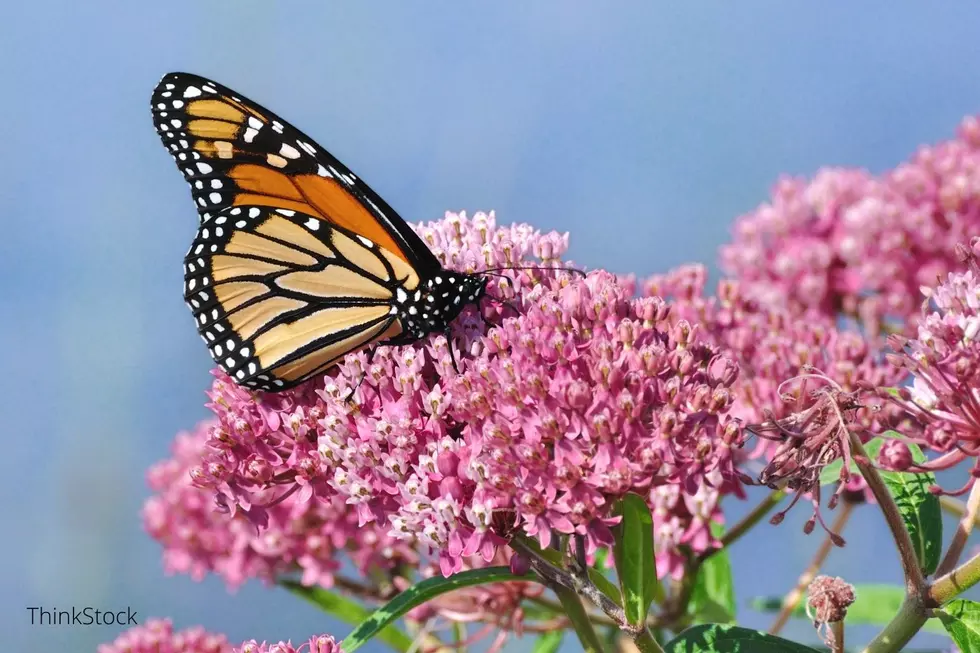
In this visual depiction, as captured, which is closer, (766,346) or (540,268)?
(540,268)

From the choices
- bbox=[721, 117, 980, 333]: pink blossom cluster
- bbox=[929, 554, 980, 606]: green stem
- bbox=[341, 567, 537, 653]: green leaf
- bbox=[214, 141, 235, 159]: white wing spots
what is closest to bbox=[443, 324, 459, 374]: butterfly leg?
bbox=[341, 567, 537, 653]: green leaf

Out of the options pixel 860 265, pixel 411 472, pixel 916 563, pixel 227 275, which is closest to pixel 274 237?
pixel 227 275

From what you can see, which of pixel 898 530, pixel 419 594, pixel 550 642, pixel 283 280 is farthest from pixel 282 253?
pixel 898 530

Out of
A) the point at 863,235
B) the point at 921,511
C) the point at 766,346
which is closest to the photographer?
the point at 921,511

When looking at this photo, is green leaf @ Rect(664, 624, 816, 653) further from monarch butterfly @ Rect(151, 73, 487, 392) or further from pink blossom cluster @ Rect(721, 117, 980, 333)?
pink blossom cluster @ Rect(721, 117, 980, 333)

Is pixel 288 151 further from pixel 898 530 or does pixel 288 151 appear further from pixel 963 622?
pixel 963 622

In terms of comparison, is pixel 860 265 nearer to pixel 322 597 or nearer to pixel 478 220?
pixel 478 220

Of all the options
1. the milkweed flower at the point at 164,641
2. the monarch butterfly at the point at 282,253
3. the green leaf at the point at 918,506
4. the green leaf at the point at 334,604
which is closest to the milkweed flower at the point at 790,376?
the green leaf at the point at 918,506
